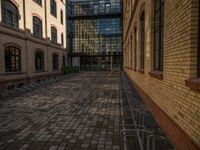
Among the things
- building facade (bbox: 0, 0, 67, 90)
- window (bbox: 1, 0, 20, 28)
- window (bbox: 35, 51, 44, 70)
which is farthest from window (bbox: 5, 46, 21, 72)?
window (bbox: 35, 51, 44, 70)

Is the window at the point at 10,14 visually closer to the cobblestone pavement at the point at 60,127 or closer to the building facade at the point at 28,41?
the building facade at the point at 28,41

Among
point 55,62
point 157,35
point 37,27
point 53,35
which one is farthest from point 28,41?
point 157,35

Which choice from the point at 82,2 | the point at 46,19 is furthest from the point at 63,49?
the point at 82,2

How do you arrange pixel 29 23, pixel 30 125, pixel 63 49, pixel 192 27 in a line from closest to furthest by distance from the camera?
pixel 192 27 < pixel 30 125 < pixel 29 23 < pixel 63 49

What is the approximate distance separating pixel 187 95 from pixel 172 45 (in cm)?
147

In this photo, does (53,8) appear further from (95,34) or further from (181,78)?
(181,78)

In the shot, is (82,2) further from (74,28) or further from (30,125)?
(30,125)

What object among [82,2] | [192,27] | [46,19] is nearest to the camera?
[192,27]

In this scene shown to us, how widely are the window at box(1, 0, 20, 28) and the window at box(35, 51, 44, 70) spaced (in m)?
4.84

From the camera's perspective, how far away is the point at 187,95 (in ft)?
12.1

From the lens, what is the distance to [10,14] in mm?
15562

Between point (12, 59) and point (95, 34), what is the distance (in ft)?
105

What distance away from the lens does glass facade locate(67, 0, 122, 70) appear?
143 ft

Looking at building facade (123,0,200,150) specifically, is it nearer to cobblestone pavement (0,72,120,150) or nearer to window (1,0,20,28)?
cobblestone pavement (0,72,120,150)
